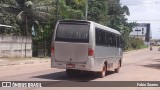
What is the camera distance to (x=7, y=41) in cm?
3572

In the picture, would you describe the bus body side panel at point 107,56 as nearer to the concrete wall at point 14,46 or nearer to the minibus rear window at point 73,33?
the minibus rear window at point 73,33

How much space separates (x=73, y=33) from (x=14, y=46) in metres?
19.2

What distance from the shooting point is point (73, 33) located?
18.6 meters

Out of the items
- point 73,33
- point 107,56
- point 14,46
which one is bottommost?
point 14,46

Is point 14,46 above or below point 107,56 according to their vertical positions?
below

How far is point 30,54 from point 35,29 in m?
5.54

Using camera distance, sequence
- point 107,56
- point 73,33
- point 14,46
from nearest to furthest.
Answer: point 73,33 → point 107,56 → point 14,46

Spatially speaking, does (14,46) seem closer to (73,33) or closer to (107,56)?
(107,56)

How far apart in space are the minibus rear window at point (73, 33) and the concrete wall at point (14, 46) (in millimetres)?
16907

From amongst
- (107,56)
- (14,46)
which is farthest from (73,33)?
(14,46)

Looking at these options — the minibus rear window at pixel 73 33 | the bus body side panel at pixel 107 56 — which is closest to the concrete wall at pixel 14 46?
the bus body side panel at pixel 107 56

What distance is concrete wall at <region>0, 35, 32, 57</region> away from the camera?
3511 cm

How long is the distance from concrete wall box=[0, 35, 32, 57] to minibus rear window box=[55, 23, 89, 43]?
16.9 metres

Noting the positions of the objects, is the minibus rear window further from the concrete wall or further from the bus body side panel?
the concrete wall
